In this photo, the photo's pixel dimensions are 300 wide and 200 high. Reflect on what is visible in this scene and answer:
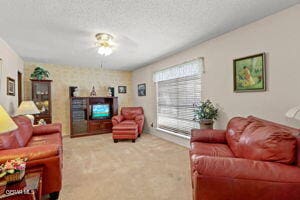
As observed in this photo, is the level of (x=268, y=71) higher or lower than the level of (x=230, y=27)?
lower

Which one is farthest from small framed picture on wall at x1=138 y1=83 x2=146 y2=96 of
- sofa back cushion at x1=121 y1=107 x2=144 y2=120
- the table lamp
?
the table lamp

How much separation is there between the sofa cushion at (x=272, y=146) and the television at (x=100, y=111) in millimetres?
4679

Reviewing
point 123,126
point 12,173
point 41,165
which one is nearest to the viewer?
point 12,173

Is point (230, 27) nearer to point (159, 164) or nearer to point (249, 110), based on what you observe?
point (249, 110)

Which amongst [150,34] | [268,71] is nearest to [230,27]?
[268,71]

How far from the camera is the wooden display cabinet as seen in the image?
4464 millimetres

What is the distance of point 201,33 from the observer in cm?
279

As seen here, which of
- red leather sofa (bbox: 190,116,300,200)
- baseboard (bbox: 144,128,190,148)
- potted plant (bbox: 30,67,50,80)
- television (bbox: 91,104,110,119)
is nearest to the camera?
red leather sofa (bbox: 190,116,300,200)

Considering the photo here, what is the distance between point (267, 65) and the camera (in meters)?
2.28

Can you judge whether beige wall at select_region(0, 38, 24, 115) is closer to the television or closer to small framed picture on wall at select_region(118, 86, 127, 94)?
the television

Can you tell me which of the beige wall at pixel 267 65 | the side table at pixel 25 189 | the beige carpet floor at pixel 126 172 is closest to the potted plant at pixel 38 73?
the beige carpet floor at pixel 126 172

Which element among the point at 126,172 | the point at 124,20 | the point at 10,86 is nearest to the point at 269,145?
the point at 126,172

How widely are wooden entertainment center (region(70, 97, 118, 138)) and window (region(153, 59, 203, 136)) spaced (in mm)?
1799

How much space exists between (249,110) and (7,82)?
4.35m
